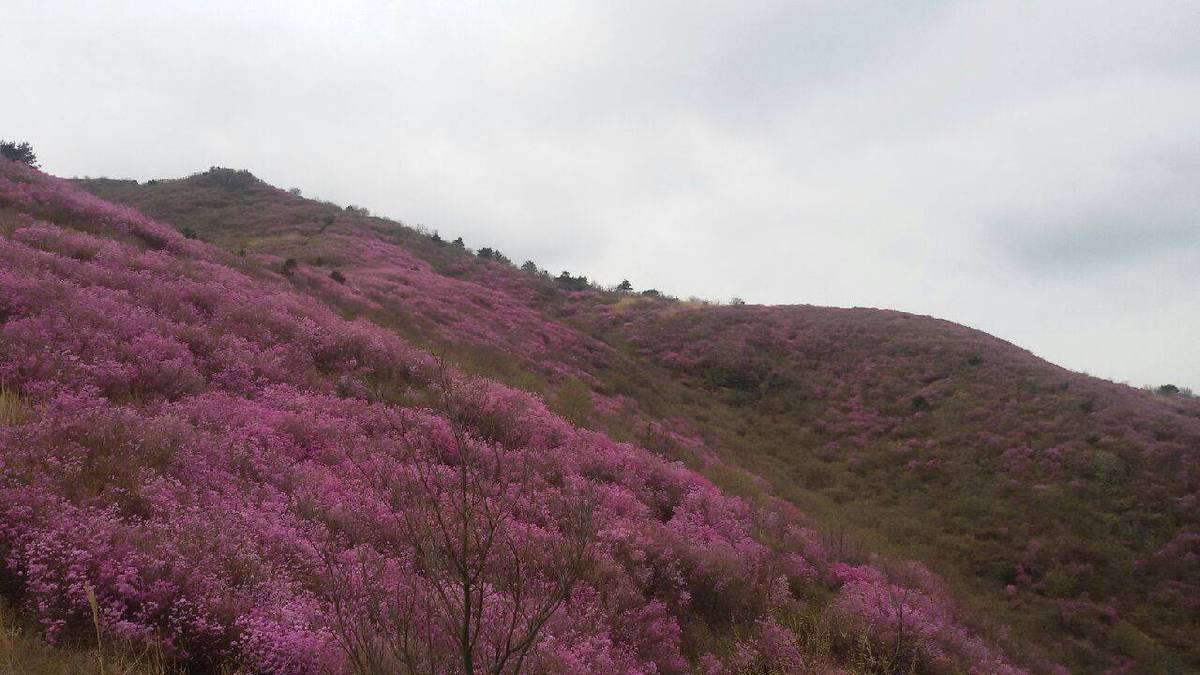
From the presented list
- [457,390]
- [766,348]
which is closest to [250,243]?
[457,390]

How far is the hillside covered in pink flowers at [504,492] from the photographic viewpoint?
5.23m

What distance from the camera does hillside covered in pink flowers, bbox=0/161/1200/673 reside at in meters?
5.23

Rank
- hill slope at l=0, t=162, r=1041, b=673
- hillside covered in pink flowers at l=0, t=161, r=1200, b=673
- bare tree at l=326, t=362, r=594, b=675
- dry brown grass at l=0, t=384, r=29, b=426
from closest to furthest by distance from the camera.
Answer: bare tree at l=326, t=362, r=594, b=675 < hill slope at l=0, t=162, r=1041, b=673 < hillside covered in pink flowers at l=0, t=161, r=1200, b=673 < dry brown grass at l=0, t=384, r=29, b=426

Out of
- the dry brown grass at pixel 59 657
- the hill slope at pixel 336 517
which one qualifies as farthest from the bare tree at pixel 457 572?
the dry brown grass at pixel 59 657

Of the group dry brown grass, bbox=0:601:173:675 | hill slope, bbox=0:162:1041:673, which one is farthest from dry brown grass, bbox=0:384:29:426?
dry brown grass, bbox=0:601:173:675

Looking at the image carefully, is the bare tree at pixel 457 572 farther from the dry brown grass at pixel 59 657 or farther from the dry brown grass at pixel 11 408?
the dry brown grass at pixel 11 408

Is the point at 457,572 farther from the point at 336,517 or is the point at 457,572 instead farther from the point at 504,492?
the point at 336,517

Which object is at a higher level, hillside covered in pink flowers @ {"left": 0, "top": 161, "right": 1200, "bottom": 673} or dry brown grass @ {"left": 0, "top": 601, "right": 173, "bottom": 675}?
hillside covered in pink flowers @ {"left": 0, "top": 161, "right": 1200, "bottom": 673}

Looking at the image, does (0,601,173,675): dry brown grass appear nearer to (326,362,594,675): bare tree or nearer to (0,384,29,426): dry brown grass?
(326,362,594,675): bare tree

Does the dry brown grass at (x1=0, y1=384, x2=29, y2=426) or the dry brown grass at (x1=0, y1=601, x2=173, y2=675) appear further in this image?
the dry brown grass at (x1=0, y1=384, x2=29, y2=426)

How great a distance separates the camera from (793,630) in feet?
29.0

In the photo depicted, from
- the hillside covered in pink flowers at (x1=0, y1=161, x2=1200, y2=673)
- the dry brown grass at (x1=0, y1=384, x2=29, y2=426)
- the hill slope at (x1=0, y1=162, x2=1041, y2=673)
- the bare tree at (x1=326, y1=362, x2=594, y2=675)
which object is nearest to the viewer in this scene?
the bare tree at (x1=326, y1=362, x2=594, y2=675)

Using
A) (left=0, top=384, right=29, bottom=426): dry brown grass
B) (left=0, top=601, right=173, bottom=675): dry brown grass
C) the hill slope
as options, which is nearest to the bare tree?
the hill slope

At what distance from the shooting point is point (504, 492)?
17.8 feet
